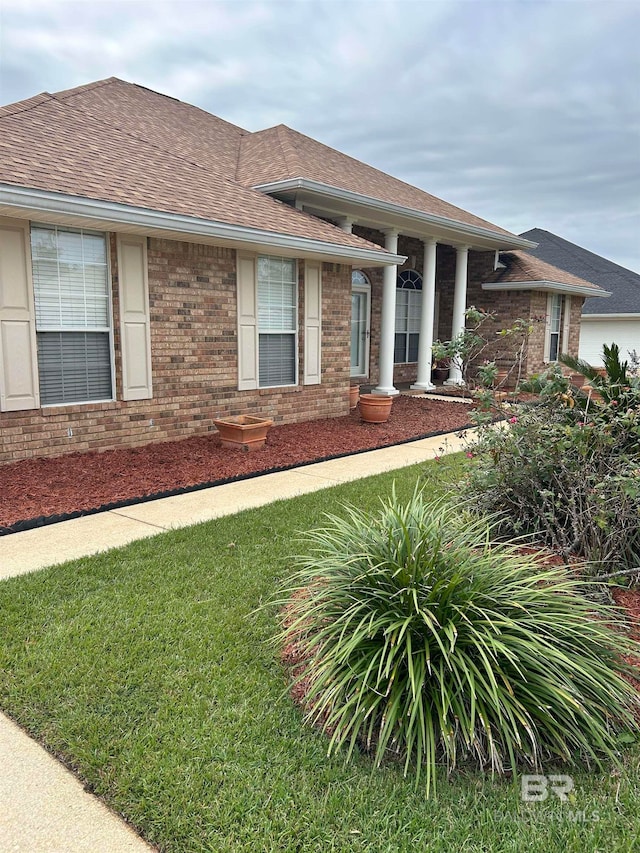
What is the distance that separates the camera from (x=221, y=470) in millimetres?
6957

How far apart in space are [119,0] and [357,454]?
7.89 metres

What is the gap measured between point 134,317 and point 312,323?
3.27 m

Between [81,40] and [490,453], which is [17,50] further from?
[490,453]

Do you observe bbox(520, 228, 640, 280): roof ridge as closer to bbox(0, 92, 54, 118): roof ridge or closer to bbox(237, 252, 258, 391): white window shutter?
bbox(237, 252, 258, 391): white window shutter

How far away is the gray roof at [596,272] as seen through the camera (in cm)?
2230

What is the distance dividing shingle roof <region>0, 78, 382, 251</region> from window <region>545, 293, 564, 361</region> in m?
9.26

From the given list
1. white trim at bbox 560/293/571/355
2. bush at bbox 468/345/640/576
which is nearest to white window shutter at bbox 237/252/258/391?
bush at bbox 468/345/640/576

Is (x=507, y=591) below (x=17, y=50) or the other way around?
below

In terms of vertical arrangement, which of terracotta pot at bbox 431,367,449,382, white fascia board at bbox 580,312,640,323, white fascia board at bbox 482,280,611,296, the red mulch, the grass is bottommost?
the grass

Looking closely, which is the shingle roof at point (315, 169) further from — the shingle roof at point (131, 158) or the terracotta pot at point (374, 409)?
the terracotta pot at point (374, 409)

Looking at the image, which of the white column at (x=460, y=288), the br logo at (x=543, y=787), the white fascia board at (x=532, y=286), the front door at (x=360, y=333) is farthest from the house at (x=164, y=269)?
the br logo at (x=543, y=787)

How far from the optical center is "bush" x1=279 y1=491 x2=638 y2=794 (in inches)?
93.5

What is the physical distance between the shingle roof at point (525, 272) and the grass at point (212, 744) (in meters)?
13.9

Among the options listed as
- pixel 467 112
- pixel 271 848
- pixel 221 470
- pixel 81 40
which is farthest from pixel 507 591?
pixel 467 112
